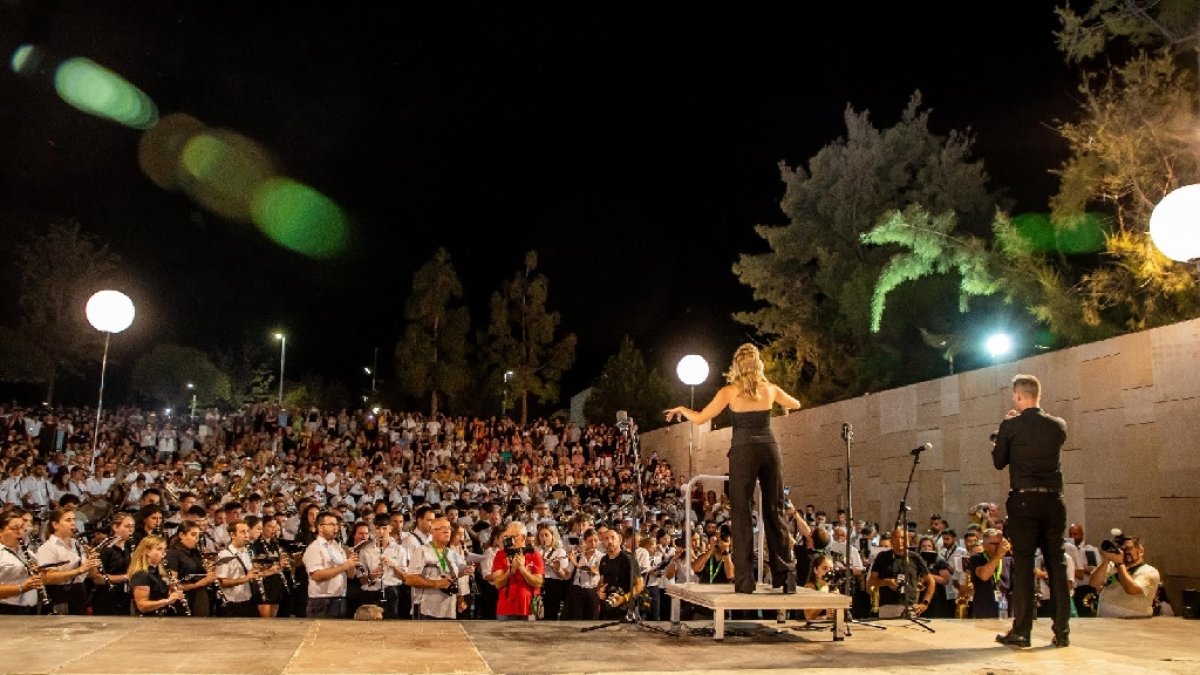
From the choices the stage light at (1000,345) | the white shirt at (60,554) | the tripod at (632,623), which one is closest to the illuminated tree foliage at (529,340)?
the stage light at (1000,345)

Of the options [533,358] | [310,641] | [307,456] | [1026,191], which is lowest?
[310,641]

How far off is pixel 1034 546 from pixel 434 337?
32043 millimetres

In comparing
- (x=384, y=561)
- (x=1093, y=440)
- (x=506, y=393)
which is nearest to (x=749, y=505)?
(x=384, y=561)

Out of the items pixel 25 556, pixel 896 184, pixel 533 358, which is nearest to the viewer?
pixel 25 556

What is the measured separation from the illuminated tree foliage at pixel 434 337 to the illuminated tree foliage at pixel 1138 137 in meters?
24.9

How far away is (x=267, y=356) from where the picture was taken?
5684cm

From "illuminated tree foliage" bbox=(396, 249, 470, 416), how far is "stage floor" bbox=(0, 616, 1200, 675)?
29538 mm

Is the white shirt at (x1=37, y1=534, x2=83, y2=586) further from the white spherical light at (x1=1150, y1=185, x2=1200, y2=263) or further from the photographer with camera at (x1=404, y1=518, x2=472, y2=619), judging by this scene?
the white spherical light at (x1=1150, y1=185, x2=1200, y2=263)

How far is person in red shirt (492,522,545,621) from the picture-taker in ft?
29.7

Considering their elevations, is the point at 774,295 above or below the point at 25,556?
above

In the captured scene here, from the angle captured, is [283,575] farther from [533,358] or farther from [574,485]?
[533,358]

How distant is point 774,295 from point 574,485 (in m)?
12.1

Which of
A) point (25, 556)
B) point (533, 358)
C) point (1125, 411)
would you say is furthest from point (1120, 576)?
point (533, 358)

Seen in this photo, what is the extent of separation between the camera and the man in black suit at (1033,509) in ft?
19.9
